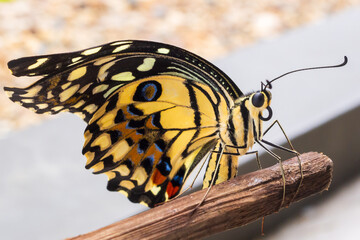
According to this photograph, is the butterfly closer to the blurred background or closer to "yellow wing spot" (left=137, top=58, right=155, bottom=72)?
"yellow wing spot" (left=137, top=58, right=155, bottom=72)

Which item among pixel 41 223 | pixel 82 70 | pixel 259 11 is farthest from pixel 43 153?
pixel 259 11

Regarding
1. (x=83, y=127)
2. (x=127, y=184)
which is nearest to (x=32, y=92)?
(x=127, y=184)

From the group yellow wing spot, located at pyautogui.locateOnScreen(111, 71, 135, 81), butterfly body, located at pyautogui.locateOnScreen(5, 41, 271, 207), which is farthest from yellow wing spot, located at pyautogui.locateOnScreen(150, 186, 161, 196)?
yellow wing spot, located at pyautogui.locateOnScreen(111, 71, 135, 81)

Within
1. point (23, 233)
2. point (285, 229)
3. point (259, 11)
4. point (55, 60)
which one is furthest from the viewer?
point (259, 11)

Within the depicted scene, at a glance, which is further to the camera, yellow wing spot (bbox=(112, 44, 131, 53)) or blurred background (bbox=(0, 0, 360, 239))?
blurred background (bbox=(0, 0, 360, 239))

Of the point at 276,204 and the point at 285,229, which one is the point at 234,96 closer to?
the point at 276,204

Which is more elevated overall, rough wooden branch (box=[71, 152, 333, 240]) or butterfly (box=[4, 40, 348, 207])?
butterfly (box=[4, 40, 348, 207])

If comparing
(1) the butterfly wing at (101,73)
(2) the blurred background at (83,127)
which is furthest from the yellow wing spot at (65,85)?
(2) the blurred background at (83,127)

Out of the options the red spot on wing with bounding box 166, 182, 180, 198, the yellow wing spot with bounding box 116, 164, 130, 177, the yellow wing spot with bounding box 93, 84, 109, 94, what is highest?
the yellow wing spot with bounding box 93, 84, 109, 94
